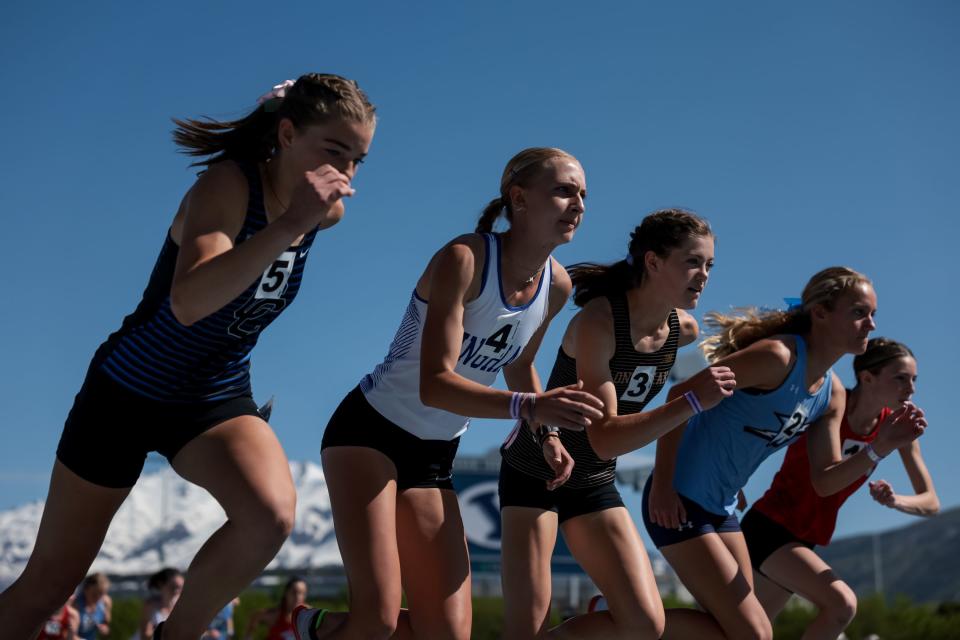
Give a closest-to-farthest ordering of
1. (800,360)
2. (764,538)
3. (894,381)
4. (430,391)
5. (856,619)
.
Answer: (430,391), (800,360), (764,538), (894,381), (856,619)

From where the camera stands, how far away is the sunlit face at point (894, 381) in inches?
273

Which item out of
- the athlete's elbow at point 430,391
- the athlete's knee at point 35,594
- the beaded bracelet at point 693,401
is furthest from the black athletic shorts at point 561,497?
the athlete's knee at point 35,594

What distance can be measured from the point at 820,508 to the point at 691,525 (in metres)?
1.35

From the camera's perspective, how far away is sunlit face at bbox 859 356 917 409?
22.7 ft

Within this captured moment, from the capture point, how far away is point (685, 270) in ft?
18.3

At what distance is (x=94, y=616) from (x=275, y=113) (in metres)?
9.49

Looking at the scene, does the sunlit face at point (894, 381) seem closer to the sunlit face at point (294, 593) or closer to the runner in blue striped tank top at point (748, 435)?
the runner in blue striped tank top at point (748, 435)

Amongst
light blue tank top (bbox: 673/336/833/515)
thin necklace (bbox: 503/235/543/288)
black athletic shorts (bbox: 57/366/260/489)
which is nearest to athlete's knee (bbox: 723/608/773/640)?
light blue tank top (bbox: 673/336/833/515)

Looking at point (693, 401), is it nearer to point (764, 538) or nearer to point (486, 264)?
point (486, 264)

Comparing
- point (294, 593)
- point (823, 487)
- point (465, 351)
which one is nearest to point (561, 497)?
point (465, 351)

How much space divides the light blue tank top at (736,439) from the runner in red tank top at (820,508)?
0.67 meters

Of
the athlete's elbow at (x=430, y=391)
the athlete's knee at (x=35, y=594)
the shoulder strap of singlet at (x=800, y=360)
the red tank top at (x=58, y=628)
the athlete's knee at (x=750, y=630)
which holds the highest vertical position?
the shoulder strap of singlet at (x=800, y=360)

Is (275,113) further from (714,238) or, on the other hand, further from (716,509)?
(716,509)

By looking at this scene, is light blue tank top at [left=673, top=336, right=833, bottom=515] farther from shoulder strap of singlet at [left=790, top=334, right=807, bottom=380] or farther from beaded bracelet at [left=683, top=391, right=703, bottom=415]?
beaded bracelet at [left=683, top=391, right=703, bottom=415]
